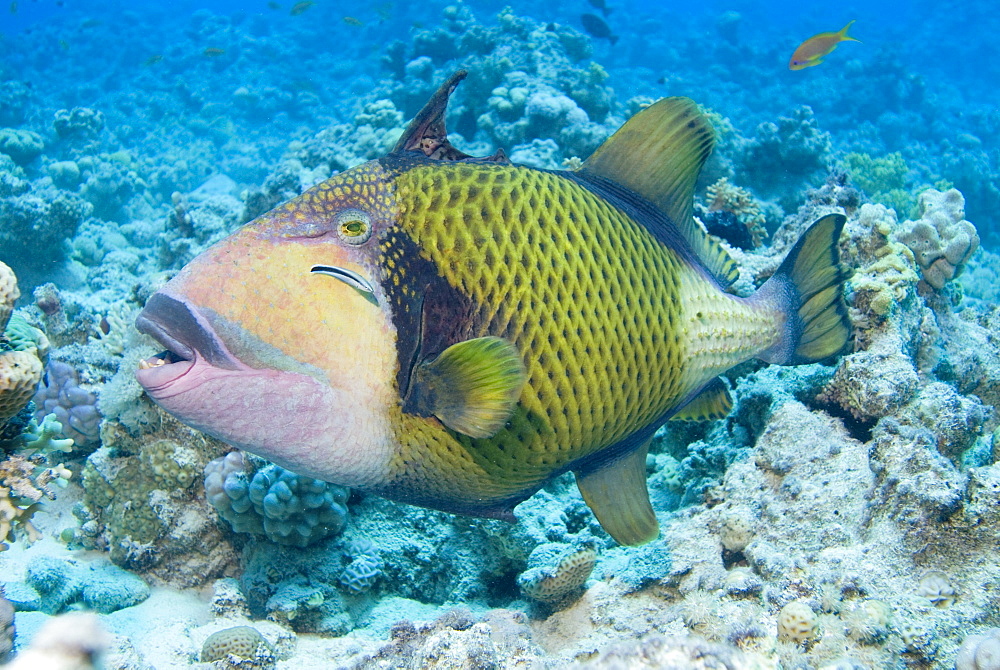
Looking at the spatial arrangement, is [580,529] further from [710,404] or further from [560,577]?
[710,404]

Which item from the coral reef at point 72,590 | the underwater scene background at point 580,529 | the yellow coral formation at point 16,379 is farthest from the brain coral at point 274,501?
the yellow coral formation at point 16,379

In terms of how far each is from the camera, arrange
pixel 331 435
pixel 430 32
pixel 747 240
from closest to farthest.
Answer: pixel 331 435
pixel 747 240
pixel 430 32

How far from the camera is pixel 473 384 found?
146 cm

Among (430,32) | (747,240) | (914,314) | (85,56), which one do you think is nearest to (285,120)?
(430,32)

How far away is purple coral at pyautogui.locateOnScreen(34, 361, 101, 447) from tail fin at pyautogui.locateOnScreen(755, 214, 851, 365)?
4.42 meters

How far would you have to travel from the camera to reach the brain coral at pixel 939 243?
14.0 feet

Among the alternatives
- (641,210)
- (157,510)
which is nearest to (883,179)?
(641,210)

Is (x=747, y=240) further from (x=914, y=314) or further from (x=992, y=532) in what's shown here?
(x=992, y=532)

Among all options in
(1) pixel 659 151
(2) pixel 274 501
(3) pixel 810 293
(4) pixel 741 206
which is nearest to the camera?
(1) pixel 659 151

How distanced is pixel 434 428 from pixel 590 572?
5.03 feet

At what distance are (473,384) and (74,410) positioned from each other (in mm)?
3905

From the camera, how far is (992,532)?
1.89m

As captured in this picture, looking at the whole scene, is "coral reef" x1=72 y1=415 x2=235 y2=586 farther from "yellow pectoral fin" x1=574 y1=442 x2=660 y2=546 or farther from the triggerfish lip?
"yellow pectoral fin" x1=574 y1=442 x2=660 y2=546

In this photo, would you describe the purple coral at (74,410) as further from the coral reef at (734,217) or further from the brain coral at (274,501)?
the coral reef at (734,217)
